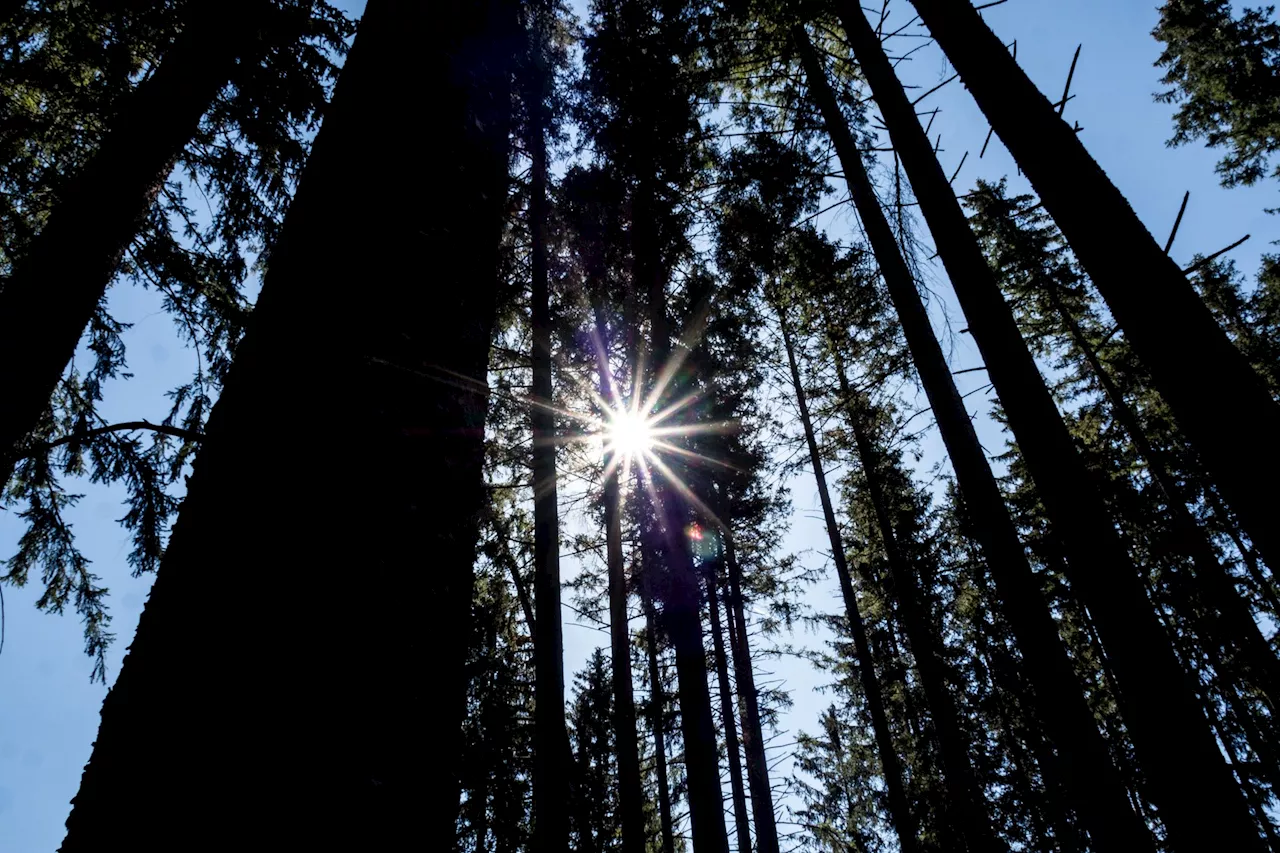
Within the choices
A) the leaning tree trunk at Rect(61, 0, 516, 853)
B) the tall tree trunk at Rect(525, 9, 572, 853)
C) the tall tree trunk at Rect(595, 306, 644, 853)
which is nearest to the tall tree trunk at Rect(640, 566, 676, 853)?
the tall tree trunk at Rect(595, 306, 644, 853)

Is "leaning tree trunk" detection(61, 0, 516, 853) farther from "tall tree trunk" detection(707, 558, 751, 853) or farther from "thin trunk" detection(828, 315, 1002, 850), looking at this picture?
"tall tree trunk" detection(707, 558, 751, 853)

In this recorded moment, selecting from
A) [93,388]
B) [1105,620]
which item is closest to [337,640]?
[1105,620]

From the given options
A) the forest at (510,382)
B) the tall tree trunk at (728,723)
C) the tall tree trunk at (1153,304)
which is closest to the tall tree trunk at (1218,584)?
the forest at (510,382)

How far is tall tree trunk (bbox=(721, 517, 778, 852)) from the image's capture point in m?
12.2

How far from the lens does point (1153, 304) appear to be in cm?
272

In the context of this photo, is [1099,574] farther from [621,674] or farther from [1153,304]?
[621,674]

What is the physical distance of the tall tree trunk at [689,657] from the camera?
5.84m

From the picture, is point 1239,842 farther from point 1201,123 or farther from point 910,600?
point 1201,123

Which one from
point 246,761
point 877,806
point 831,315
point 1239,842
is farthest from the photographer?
point 877,806

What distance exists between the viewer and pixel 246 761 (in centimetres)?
102

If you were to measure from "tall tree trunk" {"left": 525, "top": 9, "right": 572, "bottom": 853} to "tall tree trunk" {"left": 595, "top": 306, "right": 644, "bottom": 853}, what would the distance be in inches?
59.2

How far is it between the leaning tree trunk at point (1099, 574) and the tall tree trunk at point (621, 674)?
6.03m

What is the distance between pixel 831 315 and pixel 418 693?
354 inches

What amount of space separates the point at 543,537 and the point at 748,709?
8.96m
